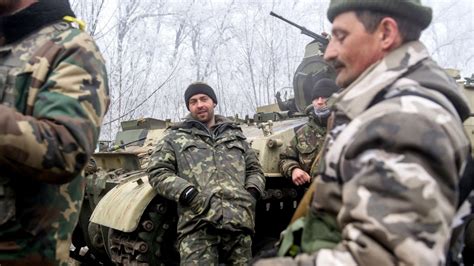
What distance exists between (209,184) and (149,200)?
0.73 m

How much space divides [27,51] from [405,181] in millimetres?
1365

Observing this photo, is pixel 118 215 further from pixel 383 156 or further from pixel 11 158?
pixel 383 156

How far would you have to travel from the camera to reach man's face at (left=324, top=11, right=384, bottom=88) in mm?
1823

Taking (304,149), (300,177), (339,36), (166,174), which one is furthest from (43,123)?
(304,149)

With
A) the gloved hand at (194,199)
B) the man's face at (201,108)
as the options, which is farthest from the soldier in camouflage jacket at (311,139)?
the gloved hand at (194,199)

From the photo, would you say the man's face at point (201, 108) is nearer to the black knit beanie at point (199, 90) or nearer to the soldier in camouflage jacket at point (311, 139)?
the black knit beanie at point (199, 90)

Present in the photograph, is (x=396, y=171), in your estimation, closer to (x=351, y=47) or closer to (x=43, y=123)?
(x=351, y=47)

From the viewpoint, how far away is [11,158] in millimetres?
1878

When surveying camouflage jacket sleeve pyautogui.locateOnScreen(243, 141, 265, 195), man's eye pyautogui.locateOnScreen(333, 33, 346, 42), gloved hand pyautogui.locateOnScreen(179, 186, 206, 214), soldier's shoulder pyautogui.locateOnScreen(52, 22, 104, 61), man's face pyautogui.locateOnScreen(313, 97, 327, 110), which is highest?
soldier's shoulder pyautogui.locateOnScreen(52, 22, 104, 61)

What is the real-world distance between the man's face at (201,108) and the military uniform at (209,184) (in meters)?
0.09

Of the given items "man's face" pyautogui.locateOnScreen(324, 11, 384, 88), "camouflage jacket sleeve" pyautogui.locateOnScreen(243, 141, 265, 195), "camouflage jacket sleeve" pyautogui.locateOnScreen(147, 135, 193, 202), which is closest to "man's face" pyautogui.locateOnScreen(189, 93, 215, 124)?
"camouflage jacket sleeve" pyautogui.locateOnScreen(147, 135, 193, 202)

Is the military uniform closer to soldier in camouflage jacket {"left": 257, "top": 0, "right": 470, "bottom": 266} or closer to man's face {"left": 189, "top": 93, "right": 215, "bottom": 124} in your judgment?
man's face {"left": 189, "top": 93, "right": 215, "bottom": 124}

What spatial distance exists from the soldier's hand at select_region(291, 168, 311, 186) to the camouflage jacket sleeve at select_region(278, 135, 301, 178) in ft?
0.44

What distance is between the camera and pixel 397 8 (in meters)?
1.79
